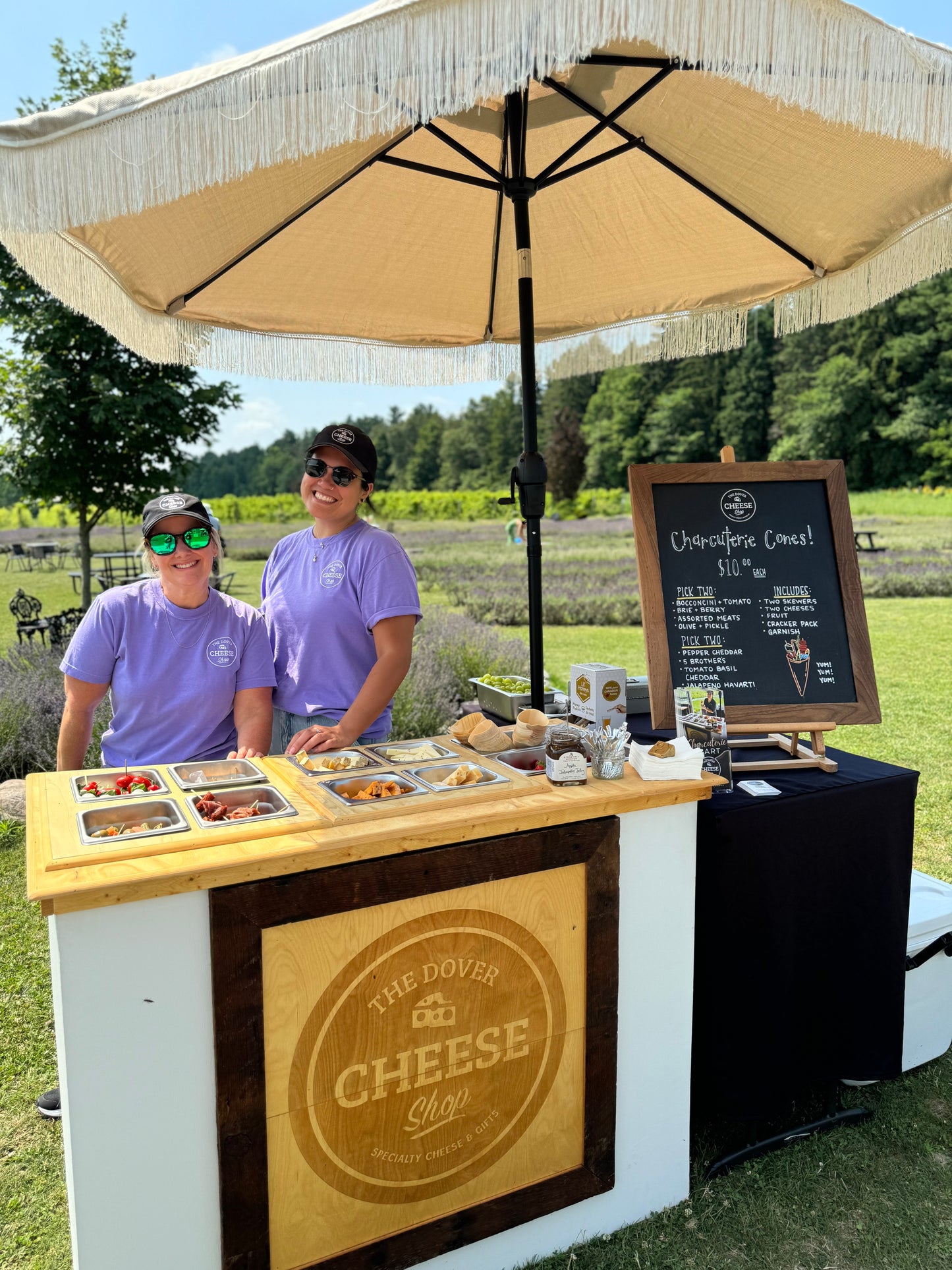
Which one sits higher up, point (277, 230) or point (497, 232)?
point (497, 232)

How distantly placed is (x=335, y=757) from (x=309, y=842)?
20.4 inches

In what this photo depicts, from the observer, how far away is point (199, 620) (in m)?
2.18

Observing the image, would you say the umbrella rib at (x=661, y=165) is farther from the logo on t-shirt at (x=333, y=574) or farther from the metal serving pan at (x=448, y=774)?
the metal serving pan at (x=448, y=774)

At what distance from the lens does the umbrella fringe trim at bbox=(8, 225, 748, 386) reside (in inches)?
101

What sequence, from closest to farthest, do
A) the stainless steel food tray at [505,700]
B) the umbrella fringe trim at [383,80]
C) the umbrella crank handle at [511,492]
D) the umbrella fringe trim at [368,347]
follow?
the umbrella fringe trim at [383,80] → the umbrella crank handle at [511,492] → the umbrella fringe trim at [368,347] → the stainless steel food tray at [505,700]

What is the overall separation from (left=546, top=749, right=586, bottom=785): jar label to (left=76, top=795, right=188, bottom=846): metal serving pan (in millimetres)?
756

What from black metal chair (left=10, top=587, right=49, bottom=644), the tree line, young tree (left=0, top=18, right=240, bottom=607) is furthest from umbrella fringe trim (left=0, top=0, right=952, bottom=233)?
the tree line

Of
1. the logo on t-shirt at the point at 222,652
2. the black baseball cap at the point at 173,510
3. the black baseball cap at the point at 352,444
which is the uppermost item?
the black baseball cap at the point at 352,444

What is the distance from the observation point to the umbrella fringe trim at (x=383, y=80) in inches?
50.2

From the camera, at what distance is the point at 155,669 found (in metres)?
2.12

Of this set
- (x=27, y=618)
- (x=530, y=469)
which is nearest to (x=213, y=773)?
(x=530, y=469)

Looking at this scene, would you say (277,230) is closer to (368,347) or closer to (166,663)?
(368,347)

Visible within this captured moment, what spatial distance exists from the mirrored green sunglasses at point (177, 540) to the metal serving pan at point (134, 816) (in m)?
0.67

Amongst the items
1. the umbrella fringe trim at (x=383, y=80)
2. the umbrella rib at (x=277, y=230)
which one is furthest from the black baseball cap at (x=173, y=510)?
the umbrella rib at (x=277, y=230)
